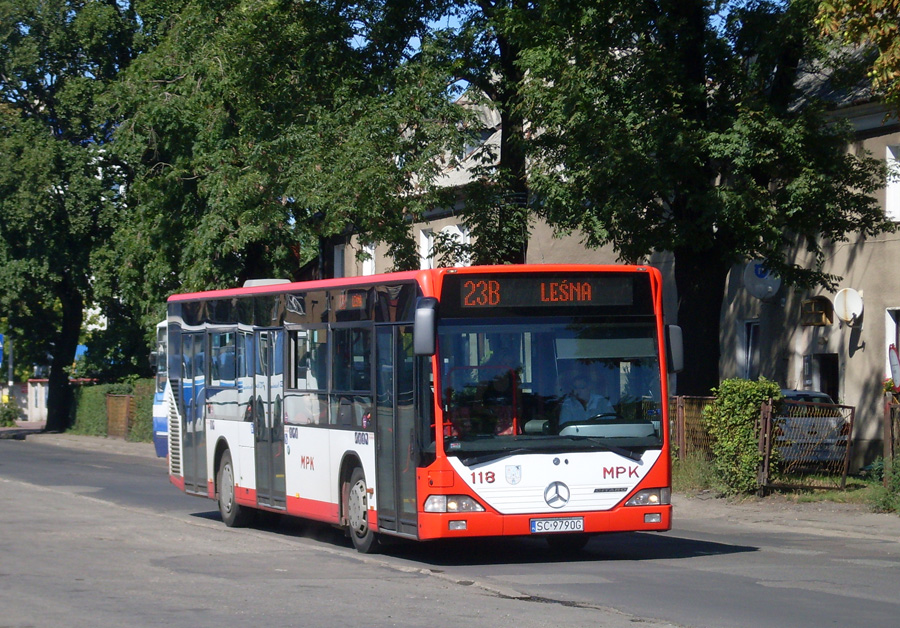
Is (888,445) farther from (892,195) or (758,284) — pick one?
(758,284)

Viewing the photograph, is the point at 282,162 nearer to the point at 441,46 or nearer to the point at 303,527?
the point at 441,46

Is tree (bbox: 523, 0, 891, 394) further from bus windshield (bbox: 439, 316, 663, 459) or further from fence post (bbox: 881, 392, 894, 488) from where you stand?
bus windshield (bbox: 439, 316, 663, 459)

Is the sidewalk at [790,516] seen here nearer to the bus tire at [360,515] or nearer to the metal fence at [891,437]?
the metal fence at [891,437]

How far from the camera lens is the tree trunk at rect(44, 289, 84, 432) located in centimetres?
4681

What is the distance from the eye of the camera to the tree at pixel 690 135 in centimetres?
1895

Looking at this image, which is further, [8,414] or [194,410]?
[8,414]

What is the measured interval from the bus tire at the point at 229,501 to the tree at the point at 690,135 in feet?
21.8

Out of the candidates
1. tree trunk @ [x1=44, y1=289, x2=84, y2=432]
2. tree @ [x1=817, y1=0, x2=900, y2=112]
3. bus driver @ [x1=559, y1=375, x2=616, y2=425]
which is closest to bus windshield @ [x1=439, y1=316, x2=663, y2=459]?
bus driver @ [x1=559, y1=375, x2=616, y2=425]

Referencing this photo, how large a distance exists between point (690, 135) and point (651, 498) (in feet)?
27.2

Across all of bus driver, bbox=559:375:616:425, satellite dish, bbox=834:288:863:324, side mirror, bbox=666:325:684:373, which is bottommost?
bus driver, bbox=559:375:616:425

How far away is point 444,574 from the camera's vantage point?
37.2 feet

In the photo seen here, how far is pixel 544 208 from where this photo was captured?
817 inches

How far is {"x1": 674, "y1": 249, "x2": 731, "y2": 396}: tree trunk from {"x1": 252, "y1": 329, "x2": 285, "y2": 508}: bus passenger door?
8.02m

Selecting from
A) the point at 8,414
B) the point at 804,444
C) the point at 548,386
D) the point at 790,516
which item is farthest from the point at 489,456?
the point at 8,414
